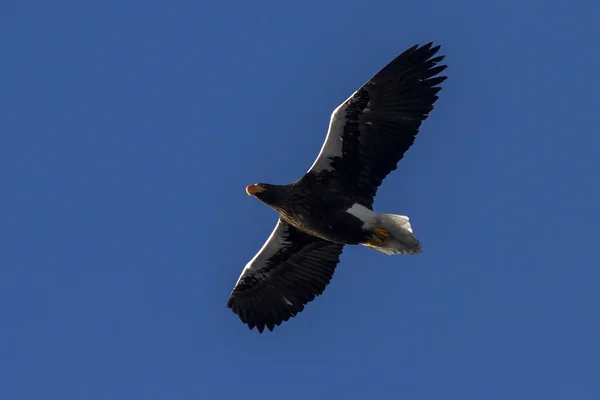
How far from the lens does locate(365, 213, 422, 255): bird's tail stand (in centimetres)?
2002

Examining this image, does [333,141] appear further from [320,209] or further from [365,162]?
[320,209]

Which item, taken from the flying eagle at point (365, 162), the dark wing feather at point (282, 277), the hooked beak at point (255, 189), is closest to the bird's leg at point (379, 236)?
the flying eagle at point (365, 162)

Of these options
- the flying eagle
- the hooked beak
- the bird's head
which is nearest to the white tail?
the flying eagle

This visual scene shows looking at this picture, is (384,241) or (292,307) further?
(292,307)

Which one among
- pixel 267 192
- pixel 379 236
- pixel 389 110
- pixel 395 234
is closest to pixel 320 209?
pixel 267 192

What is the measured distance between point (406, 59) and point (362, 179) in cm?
203

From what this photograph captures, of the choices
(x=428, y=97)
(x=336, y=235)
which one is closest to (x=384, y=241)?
(x=336, y=235)

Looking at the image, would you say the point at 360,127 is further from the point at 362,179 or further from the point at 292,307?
the point at 292,307

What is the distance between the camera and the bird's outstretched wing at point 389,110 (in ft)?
65.5

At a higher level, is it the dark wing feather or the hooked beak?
the hooked beak

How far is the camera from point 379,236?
792 inches

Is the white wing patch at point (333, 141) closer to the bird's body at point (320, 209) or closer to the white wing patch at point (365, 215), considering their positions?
the bird's body at point (320, 209)

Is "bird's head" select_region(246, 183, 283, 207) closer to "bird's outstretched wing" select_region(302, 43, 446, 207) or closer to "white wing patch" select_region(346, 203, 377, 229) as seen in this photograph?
"bird's outstretched wing" select_region(302, 43, 446, 207)

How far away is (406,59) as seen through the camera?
20.0 m
